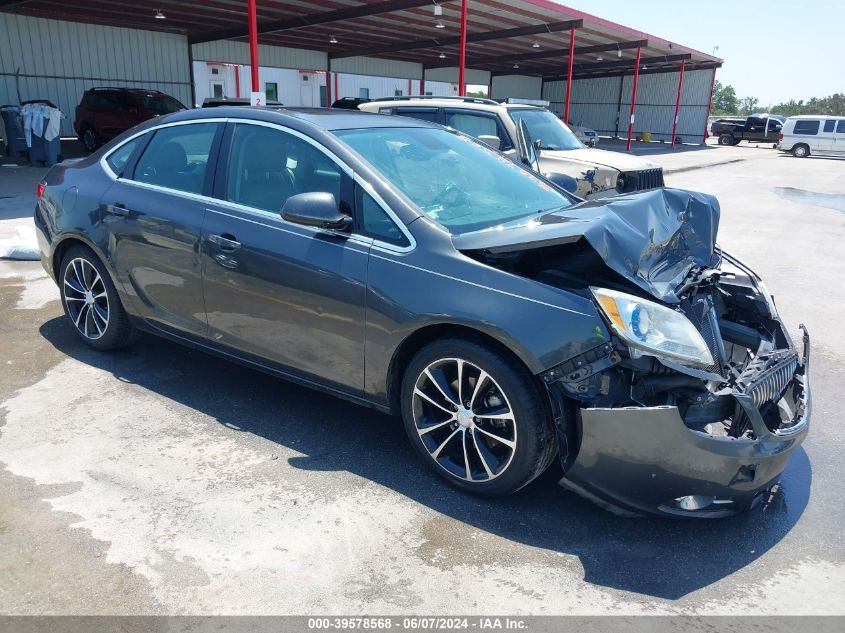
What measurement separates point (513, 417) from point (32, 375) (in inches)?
131

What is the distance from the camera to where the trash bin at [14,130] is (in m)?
16.0

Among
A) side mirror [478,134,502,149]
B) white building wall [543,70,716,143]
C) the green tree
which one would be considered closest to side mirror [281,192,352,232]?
side mirror [478,134,502,149]

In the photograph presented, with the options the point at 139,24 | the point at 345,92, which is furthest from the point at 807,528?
the point at 345,92

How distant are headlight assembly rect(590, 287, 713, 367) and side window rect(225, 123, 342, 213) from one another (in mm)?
1470

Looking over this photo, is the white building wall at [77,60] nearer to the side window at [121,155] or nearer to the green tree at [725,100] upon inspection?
the side window at [121,155]

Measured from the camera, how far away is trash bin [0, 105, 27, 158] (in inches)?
630

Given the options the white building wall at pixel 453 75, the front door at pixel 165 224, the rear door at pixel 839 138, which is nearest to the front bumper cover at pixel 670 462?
the front door at pixel 165 224

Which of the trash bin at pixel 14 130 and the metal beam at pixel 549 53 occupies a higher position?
the metal beam at pixel 549 53

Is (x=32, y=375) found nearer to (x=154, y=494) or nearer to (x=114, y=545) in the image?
(x=154, y=494)

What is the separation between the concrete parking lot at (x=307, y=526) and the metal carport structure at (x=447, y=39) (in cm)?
870

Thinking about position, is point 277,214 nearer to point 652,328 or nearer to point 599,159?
point 652,328

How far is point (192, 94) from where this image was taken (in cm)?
2583

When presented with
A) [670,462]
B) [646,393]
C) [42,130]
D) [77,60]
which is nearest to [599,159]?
[646,393]

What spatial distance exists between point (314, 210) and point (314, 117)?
851mm
